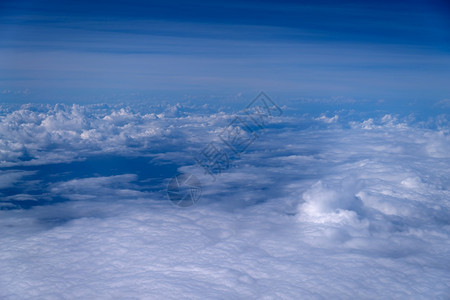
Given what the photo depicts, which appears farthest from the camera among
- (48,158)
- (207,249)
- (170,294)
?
(48,158)

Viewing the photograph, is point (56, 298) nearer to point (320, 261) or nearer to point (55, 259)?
point (55, 259)

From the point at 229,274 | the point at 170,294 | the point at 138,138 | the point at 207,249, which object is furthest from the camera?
the point at 138,138

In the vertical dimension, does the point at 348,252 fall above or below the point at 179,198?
above

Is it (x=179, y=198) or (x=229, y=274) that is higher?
(x=229, y=274)

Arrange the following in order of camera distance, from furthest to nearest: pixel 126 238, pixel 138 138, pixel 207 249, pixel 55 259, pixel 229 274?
pixel 138 138 < pixel 126 238 < pixel 207 249 < pixel 55 259 < pixel 229 274

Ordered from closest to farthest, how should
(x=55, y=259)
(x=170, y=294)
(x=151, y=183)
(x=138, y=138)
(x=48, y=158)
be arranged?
(x=170, y=294), (x=55, y=259), (x=151, y=183), (x=48, y=158), (x=138, y=138)

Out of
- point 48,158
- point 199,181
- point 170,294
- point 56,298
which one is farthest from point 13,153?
point 170,294

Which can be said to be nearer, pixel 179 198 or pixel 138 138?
pixel 179 198

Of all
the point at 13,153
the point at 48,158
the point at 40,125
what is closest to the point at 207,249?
the point at 48,158

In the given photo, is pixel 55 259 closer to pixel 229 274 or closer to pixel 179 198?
pixel 229 274
